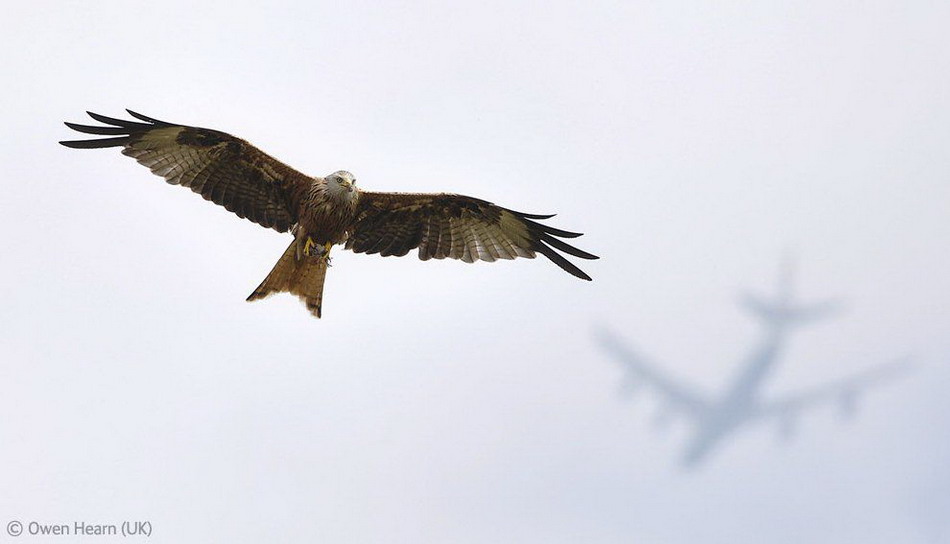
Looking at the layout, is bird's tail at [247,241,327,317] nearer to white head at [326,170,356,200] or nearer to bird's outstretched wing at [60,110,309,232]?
bird's outstretched wing at [60,110,309,232]

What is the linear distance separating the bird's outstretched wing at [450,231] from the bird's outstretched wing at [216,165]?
0.95 metres

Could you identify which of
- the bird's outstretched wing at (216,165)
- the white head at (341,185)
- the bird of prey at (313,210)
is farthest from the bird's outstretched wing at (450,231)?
the bird's outstretched wing at (216,165)

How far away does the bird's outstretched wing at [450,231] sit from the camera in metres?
18.9

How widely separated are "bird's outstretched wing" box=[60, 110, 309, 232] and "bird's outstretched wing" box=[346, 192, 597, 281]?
952mm

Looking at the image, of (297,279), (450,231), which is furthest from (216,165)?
(450,231)

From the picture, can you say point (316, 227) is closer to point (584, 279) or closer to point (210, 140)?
point (210, 140)

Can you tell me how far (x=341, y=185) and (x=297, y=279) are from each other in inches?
51.6

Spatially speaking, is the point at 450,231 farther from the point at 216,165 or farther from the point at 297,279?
the point at 216,165

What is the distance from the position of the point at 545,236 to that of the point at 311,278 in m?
2.80

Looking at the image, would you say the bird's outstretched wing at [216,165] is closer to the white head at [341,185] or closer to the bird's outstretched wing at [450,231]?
the white head at [341,185]

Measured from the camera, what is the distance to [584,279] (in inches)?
743

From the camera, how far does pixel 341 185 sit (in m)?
18.3

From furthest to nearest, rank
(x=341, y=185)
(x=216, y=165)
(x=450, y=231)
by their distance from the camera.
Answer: (x=450, y=231) < (x=216, y=165) < (x=341, y=185)

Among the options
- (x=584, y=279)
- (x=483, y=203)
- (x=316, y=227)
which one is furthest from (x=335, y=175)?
(x=584, y=279)
